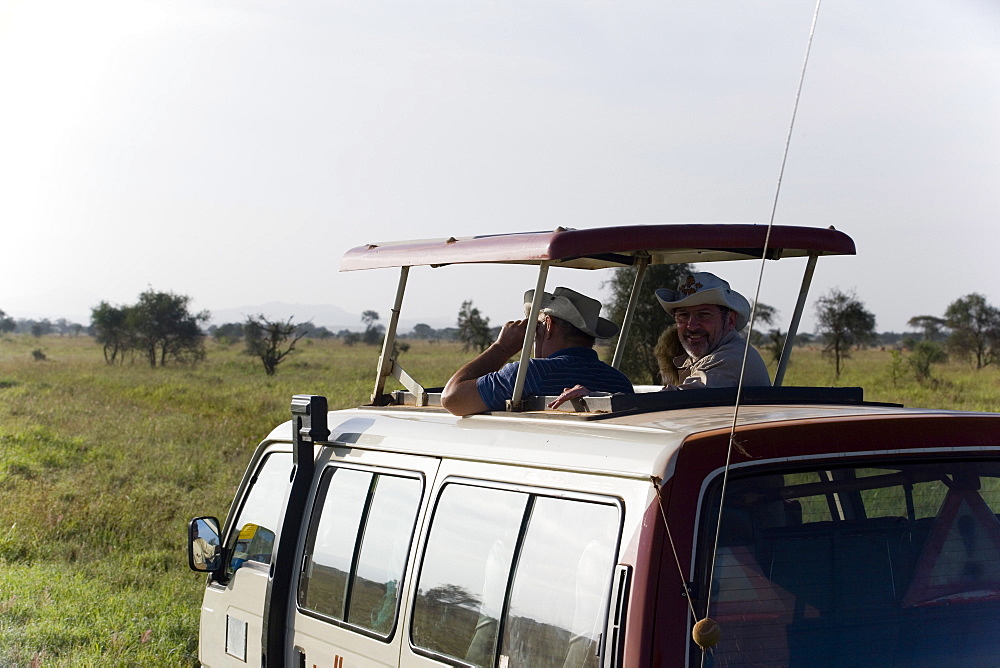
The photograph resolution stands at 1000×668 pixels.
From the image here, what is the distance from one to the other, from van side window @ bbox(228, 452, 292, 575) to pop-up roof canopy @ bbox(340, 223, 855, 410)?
48 centimetres

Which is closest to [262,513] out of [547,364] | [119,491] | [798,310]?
[547,364]

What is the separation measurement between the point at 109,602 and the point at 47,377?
25001 millimetres

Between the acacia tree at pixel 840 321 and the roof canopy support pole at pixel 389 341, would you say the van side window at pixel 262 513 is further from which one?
the acacia tree at pixel 840 321

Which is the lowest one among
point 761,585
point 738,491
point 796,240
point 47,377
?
point 47,377

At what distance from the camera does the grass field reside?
7133mm

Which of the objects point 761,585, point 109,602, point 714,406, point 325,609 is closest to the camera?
point 761,585

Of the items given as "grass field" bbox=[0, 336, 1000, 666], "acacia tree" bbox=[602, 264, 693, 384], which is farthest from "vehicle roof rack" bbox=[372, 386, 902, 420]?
"acacia tree" bbox=[602, 264, 693, 384]

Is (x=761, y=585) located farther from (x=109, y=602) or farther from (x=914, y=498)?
(x=109, y=602)

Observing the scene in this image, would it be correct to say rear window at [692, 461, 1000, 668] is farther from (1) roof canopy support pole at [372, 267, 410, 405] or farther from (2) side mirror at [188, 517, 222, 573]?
(2) side mirror at [188, 517, 222, 573]

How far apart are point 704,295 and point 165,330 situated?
44836mm

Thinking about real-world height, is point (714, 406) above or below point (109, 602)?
above

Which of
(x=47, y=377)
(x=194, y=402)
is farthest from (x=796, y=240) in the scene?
(x=47, y=377)

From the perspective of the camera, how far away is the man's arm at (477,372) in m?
3.49

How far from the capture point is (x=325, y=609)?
354cm
